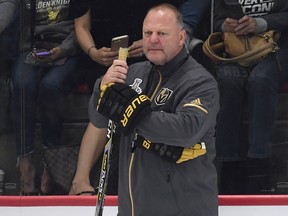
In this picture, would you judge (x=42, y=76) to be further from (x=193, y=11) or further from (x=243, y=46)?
(x=243, y=46)

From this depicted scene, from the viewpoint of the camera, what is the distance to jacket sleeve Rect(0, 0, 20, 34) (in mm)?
2762

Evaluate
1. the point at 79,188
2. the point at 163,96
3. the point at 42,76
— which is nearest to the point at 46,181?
the point at 79,188

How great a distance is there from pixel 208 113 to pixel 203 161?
220 mm

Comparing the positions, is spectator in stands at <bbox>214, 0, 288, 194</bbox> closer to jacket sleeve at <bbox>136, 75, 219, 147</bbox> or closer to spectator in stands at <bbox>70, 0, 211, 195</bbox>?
spectator in stands at <bbox>70, 0, 211, 195</bbox>

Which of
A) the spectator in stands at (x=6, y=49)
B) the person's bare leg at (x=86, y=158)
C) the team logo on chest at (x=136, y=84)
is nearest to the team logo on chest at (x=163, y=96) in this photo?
the team logo on chest at (x=136, y=84)

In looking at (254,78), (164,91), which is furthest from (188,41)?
(164,91)

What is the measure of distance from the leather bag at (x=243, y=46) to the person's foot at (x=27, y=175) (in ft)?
3.26

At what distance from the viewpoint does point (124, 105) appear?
2.07 metres

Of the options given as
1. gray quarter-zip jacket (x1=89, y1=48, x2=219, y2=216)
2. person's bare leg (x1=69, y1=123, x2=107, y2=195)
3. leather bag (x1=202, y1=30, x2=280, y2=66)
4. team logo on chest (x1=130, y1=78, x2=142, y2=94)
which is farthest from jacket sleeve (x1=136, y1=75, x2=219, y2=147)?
person's bare leg (x1=69, y1=123, x2=107, y2=195)

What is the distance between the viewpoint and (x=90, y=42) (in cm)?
279

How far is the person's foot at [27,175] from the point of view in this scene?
2.86 m

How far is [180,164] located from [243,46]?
2.61ft

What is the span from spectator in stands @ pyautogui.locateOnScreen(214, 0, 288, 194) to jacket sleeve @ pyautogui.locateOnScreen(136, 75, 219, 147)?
0.59 meters

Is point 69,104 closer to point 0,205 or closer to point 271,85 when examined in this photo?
point 0,205
